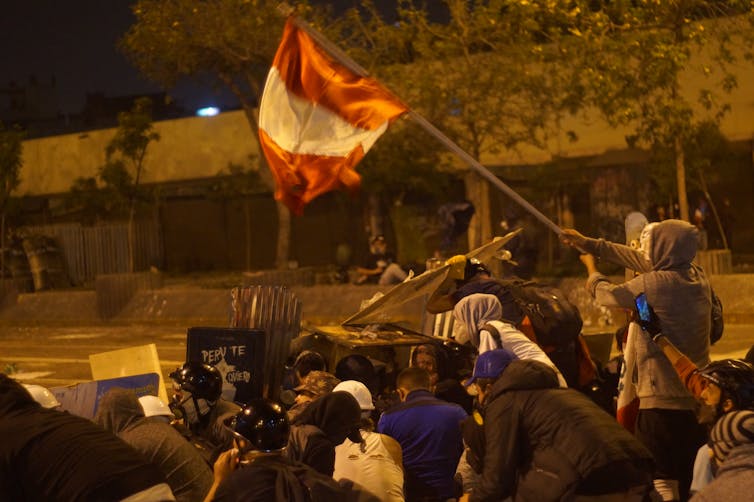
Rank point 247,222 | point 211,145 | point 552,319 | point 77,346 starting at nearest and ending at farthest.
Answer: point 552,319, point 77,346, point 211,145, point 247,222

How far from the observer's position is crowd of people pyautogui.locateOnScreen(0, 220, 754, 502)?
4.26 metres

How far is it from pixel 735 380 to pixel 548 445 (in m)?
0.90

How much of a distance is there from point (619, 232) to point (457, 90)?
23.6ft

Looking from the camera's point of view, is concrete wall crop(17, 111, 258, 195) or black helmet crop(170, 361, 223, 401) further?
concrete wall crop(17, 111, 258, 195)

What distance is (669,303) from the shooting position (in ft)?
21.6

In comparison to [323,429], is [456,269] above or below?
above

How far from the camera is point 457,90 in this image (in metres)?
23.0

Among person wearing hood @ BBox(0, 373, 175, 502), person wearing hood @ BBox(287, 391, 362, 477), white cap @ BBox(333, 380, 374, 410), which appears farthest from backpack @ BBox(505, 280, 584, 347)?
person wearing hood @ BBox(0, 373, 175, 502)

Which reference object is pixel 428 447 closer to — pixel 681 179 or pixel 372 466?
pixel 372 466

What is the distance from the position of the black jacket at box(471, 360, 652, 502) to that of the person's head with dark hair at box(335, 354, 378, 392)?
284 centimetres

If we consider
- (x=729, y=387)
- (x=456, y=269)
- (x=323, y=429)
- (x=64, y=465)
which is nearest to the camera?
(x=64, y=465)

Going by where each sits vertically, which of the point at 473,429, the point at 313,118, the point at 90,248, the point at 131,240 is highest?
the point at 313,118

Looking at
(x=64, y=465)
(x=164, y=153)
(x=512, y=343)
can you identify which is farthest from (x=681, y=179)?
(x=164, y=153)

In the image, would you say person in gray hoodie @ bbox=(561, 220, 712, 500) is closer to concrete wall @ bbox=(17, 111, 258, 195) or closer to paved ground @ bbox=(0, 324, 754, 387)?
paved ground @ bbox=(0, 324, 754, 387)
